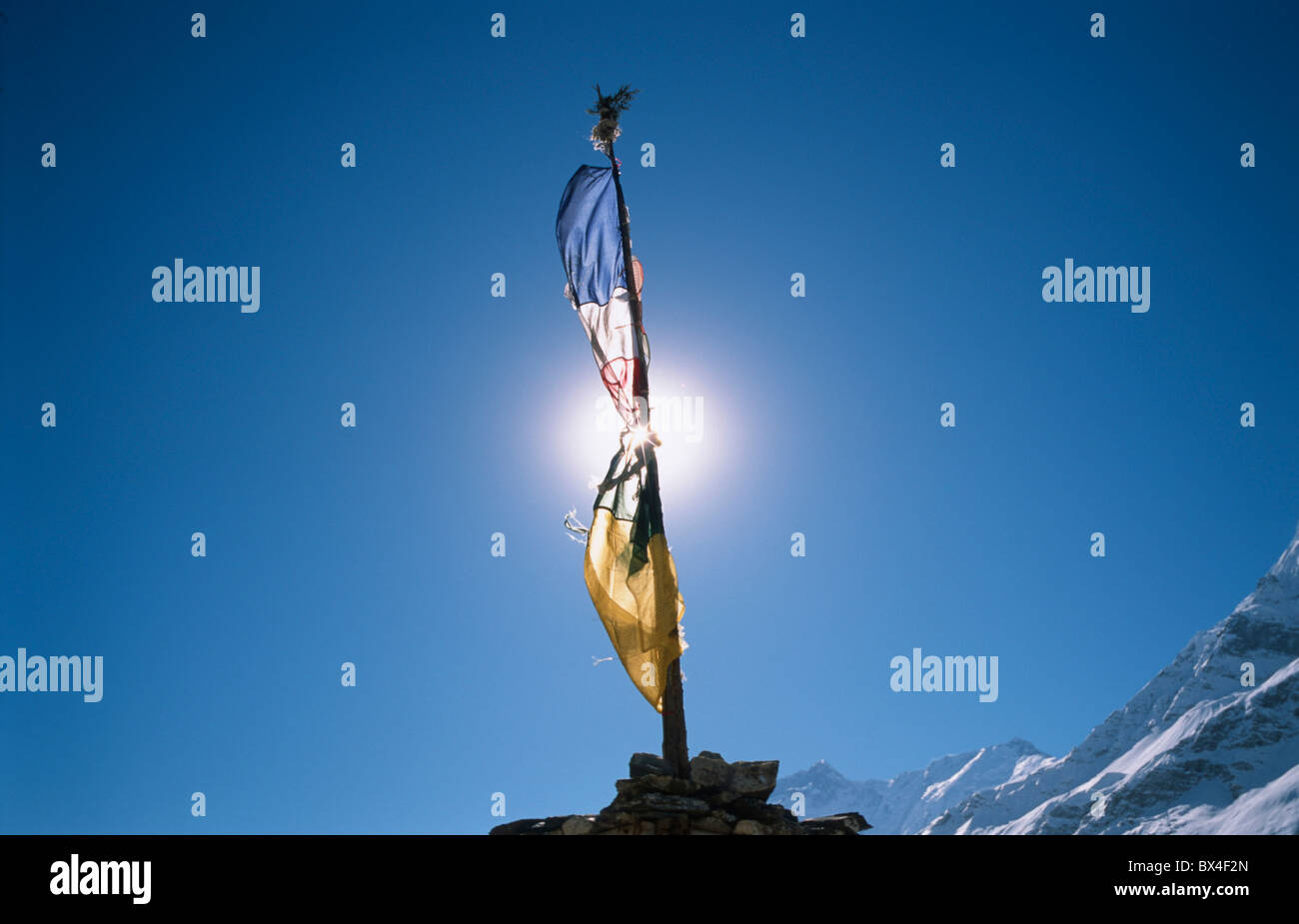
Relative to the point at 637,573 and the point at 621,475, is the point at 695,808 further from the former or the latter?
the point at 621,475

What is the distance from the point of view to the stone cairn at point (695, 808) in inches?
488

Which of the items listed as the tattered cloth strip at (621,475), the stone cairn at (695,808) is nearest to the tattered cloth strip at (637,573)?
the tattered cloth strip at (621,475)

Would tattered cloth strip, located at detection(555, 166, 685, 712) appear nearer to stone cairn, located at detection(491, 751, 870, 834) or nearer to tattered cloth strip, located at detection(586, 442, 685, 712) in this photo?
tattered cloth strip, located at detection(586, 442, 685, 712)

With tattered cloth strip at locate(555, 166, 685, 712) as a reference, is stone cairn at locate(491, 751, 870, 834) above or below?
below

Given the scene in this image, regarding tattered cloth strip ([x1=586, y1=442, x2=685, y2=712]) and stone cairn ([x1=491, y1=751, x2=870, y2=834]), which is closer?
stone cairn ([x1=491, y1=751, x2=870, y2=834])

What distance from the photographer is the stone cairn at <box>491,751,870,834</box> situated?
40.7 ft

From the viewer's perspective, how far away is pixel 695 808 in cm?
1266

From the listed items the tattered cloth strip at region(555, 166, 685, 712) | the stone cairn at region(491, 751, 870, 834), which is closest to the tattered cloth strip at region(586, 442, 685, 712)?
the tattered cloth strip at region(555, 166, 685, 712)

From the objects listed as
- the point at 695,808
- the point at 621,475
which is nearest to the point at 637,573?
the point at 621,475

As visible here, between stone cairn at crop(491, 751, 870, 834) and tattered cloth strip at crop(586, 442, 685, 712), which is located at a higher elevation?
tattered cloth strip at crop(586, 442, 685, 712)

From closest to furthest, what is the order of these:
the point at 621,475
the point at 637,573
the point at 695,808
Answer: the point at 695,808, the point at 637,573, the point at 621,475
